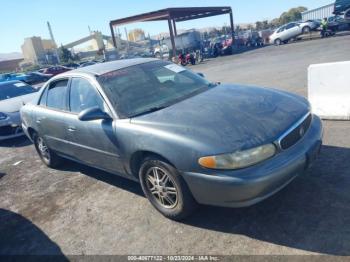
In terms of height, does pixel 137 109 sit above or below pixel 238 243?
above

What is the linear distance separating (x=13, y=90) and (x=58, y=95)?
5.72 meters

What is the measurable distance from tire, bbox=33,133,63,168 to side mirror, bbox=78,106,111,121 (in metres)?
2.20

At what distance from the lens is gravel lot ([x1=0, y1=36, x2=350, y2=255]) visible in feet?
9.62

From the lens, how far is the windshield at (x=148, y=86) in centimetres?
378

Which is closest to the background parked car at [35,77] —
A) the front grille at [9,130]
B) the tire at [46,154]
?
the front grille at [9,130]

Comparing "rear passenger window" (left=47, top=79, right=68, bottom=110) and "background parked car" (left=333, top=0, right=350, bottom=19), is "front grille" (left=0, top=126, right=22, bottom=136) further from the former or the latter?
"background parked car" (left=333, top=0, right=350, bottom=19)

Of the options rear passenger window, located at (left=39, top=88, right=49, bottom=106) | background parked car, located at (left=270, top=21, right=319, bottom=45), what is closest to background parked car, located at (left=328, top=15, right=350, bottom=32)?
background parked car, located at (left=270, top=21, right=319, bottom=45)

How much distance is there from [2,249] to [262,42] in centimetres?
3504

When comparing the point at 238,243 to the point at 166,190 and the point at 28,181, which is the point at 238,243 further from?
the point at 28,181

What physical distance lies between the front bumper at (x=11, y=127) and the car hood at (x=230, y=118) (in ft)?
18.7

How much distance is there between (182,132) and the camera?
122 inches

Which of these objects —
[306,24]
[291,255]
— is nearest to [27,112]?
[291,255]

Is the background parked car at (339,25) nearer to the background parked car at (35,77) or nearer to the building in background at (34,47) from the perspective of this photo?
the background parked car at (35,77)

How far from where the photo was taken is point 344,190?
135 inches
